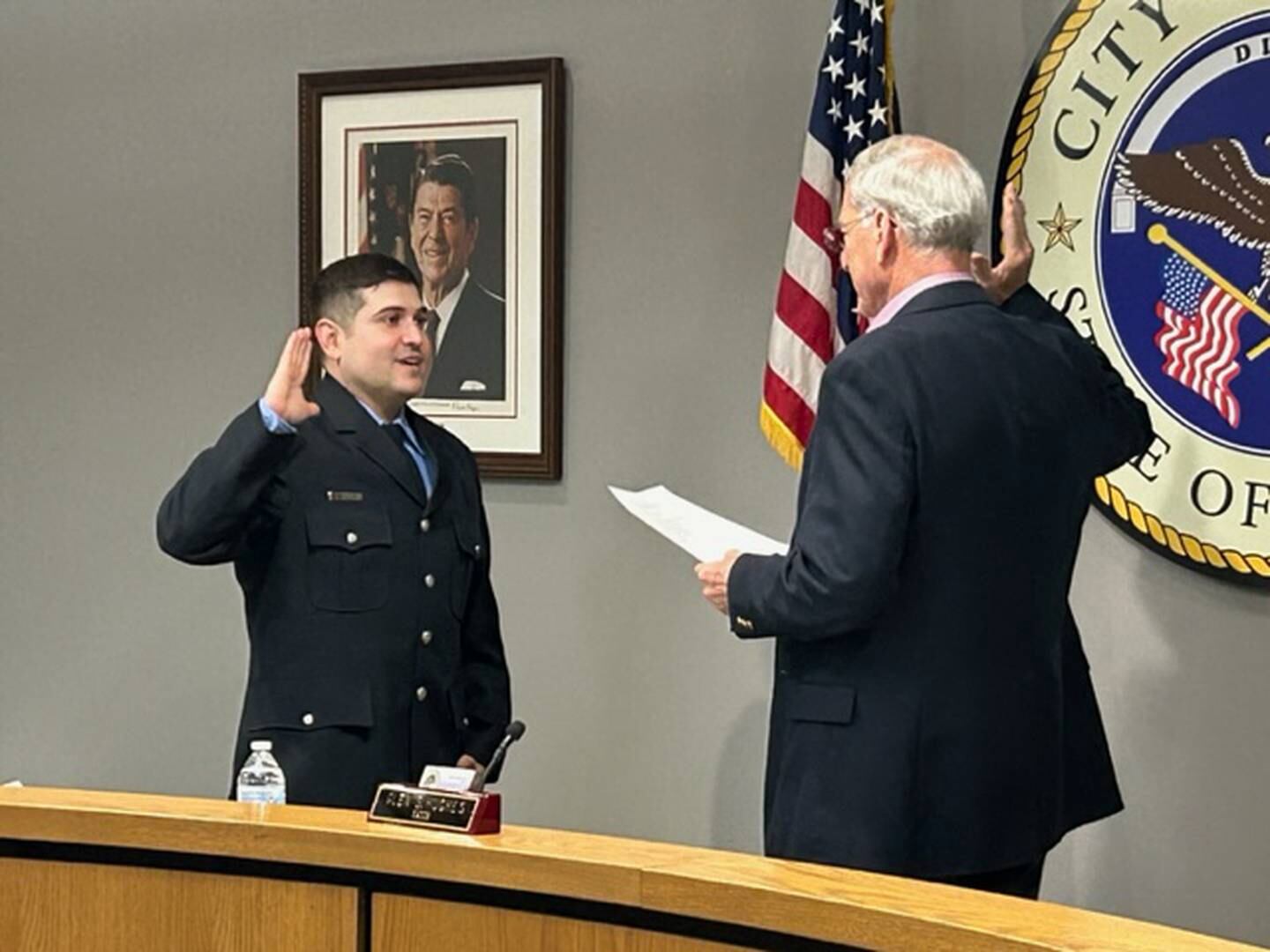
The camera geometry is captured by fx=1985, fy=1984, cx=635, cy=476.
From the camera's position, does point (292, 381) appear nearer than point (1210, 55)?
Yes

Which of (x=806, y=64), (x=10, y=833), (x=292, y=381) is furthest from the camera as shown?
(x=806, y=64)

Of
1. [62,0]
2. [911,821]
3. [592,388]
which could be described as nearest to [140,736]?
[592,388]

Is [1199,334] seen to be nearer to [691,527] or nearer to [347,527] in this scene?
[691,527]

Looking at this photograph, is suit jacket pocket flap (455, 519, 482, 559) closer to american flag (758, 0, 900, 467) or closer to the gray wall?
american flag (758, 0, 900, 467)

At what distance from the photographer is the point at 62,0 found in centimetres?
455

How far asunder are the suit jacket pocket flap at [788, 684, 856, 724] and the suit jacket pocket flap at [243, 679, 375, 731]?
31.0 inches

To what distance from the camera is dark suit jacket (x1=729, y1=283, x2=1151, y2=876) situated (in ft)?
8.32

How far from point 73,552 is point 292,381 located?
6.08ft

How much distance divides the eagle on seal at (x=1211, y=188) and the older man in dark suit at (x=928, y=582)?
869mm

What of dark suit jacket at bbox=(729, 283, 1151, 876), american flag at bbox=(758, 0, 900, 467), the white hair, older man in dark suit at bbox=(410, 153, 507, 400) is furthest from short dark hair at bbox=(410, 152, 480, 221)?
dark suit jacket at bbox=(729, 283, 1151, 876)

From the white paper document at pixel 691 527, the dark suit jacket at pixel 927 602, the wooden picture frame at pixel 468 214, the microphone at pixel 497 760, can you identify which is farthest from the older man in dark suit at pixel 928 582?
the wooden picture frame at pixel 468 214

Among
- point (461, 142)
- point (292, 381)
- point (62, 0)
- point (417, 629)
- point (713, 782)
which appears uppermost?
point (62, 0)

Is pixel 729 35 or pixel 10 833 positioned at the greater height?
pixel 729 35

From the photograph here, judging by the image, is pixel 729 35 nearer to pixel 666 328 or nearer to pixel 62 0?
pixel 666 328
